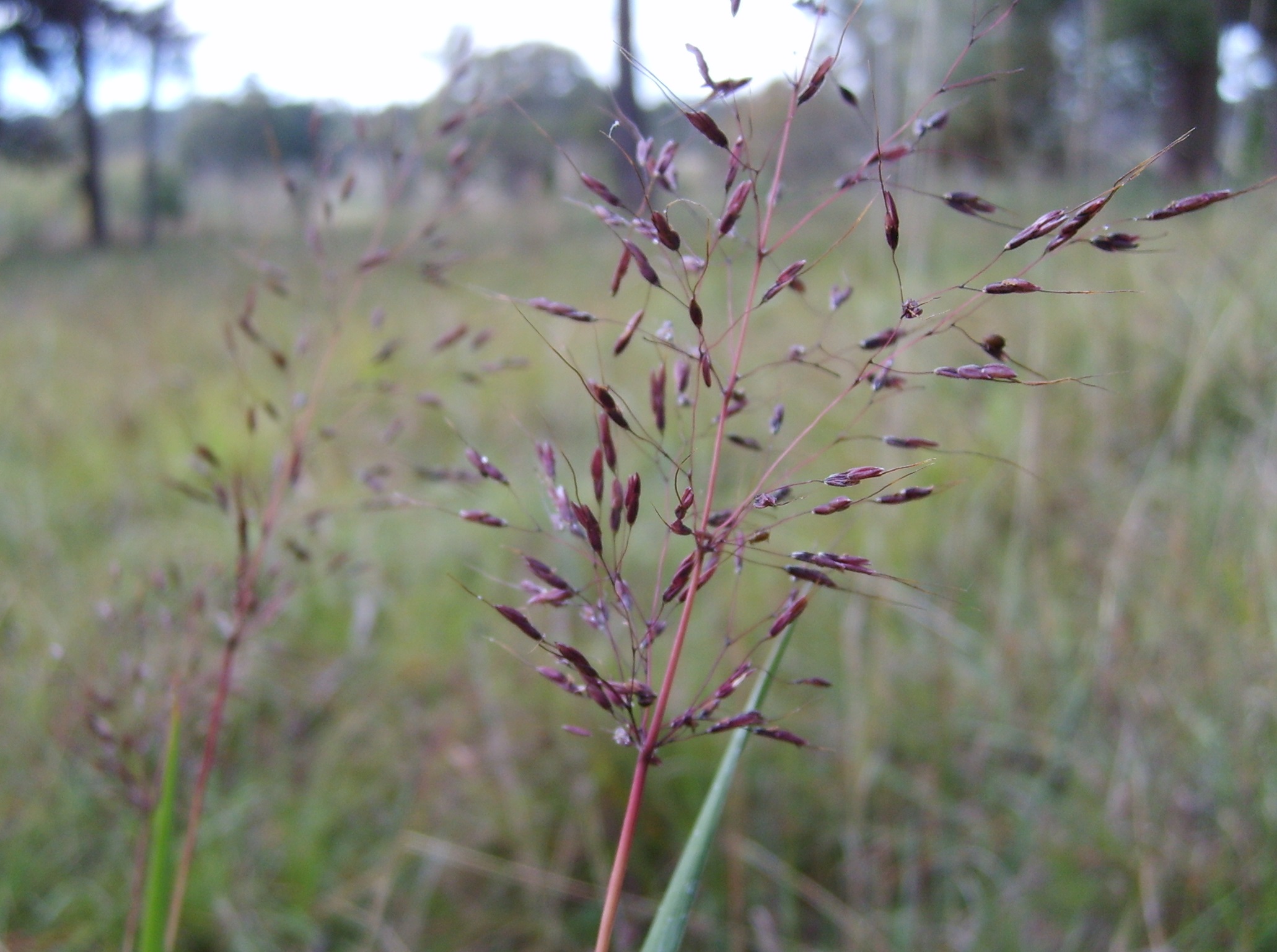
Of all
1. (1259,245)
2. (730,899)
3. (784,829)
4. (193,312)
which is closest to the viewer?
(730,899)

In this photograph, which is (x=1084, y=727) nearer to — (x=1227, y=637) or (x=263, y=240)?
(x=1227, y=637)

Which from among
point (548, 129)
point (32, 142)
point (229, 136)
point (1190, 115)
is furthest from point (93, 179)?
point (1190, 115)

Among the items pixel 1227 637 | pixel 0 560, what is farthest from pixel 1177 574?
pixel 0 560

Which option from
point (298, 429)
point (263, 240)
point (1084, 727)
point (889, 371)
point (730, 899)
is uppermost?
point (263, 240)

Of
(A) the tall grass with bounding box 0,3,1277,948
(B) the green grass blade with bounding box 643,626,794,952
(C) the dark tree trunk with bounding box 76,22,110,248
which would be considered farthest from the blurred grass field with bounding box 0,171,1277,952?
(C) the dark tree trunk with bounding box 76,22,110,248

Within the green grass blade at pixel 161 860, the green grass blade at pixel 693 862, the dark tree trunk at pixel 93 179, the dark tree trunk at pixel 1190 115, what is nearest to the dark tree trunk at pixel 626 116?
the green grass blade at pixel 693 862
